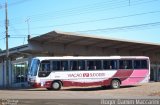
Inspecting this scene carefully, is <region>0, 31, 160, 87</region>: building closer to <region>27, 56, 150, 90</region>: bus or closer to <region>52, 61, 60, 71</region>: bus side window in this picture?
<region>52, 61, 60, 71</region>: bus side window

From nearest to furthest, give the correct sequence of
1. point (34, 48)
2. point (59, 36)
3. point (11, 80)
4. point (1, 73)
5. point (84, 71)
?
point (84, 71)
point (59, 36)
point (34, 48)
point (11, 80)
point (1, 73)

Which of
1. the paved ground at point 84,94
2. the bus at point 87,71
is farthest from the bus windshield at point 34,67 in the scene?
the paved ground at point 84,94

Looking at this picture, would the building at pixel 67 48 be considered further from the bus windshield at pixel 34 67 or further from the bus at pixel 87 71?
the bus at pixel 87 71

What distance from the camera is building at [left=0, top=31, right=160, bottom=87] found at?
136ft

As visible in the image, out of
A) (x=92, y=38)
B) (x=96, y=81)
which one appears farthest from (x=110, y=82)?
(x=92, y=38)

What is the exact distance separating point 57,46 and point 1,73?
16530 mm

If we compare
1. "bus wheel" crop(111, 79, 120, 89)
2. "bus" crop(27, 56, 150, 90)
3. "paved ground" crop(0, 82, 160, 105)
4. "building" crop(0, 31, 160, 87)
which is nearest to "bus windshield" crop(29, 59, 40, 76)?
"bus" crop(27, 56, 150, 90)

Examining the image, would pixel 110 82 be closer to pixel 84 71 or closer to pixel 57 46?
pixel 84 71

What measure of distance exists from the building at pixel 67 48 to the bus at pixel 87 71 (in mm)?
4404

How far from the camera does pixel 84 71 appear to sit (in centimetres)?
3422

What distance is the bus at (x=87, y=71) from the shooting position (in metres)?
33.6

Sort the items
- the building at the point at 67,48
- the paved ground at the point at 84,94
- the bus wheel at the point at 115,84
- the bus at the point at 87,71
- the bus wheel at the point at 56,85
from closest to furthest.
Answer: the paved ground at the point at 84,94 < the bus at the point at 87,71 < the bus wheel at the point at 56,85 < the bus wheel at the point at 115,84 < the building at the point at 67,48

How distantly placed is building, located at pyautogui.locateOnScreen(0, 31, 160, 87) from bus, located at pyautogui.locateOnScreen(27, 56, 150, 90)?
4.40 m

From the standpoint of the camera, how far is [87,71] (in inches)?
1348
